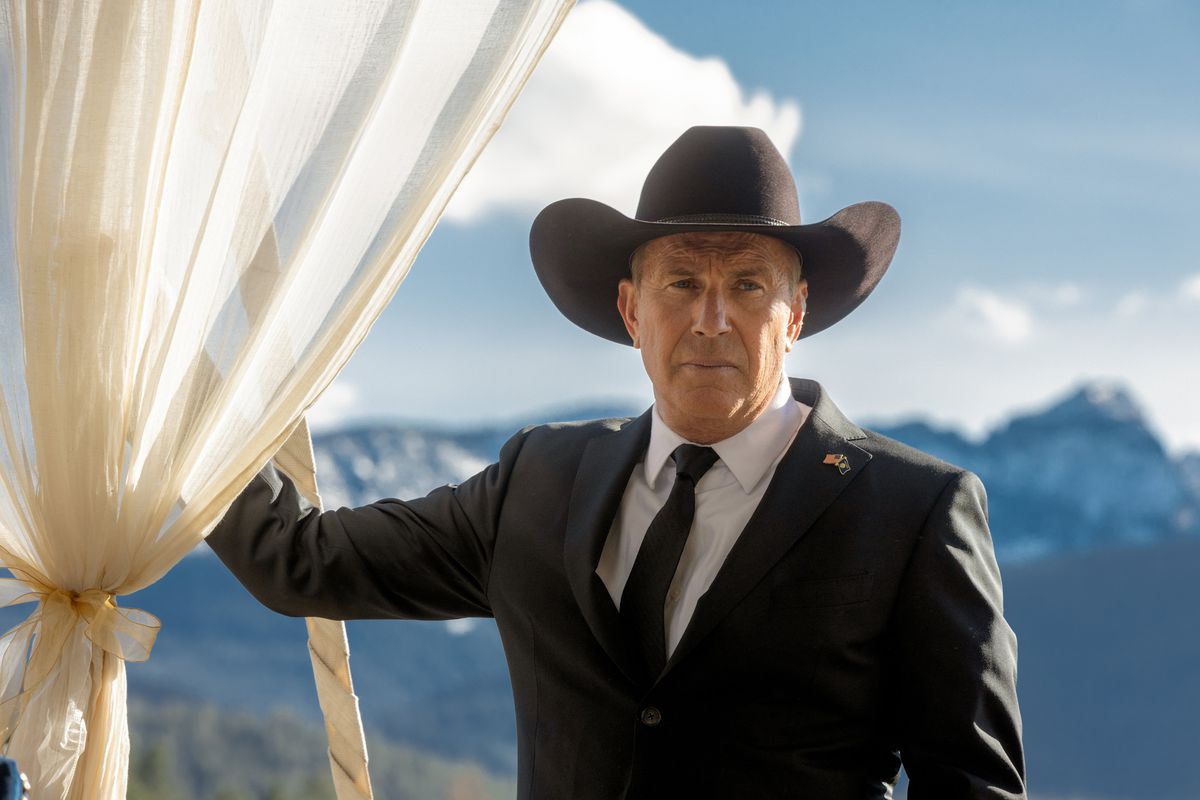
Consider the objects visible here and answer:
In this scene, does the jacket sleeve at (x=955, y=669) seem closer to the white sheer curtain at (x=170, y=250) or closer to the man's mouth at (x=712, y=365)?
the man's mouth at (x=712, y=365)

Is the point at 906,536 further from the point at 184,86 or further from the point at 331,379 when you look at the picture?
the point at 184,86

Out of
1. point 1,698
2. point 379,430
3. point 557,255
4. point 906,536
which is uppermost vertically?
point 379,430

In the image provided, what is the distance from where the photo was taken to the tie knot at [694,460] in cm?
157

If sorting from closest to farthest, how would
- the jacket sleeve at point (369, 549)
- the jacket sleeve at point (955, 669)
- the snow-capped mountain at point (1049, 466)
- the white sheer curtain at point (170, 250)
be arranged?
the jacket sleeve at point (955, 669) < the white sheer curtain at point (170, 250) < the jacket sleeve at point (369, 549) < the snow-capped mountain at point (1049, 466)

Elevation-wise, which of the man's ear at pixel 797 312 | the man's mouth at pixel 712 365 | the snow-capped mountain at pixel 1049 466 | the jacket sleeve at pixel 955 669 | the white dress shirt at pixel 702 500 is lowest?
the jacket sleeve at pixel 955 669

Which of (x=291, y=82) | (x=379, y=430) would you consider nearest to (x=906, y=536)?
(x=291, y=82)

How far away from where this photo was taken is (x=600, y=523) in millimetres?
1577

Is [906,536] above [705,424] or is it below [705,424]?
below

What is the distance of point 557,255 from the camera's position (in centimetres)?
175

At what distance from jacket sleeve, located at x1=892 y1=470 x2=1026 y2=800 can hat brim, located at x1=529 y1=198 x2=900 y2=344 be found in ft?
1.18

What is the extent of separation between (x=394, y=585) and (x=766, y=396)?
574 mm

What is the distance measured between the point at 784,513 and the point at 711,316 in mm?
264

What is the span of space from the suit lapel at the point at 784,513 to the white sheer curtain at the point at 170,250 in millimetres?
563

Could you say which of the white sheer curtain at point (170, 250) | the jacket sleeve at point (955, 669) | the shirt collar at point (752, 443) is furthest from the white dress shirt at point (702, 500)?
the white sheer curtain at point (170, 250)
